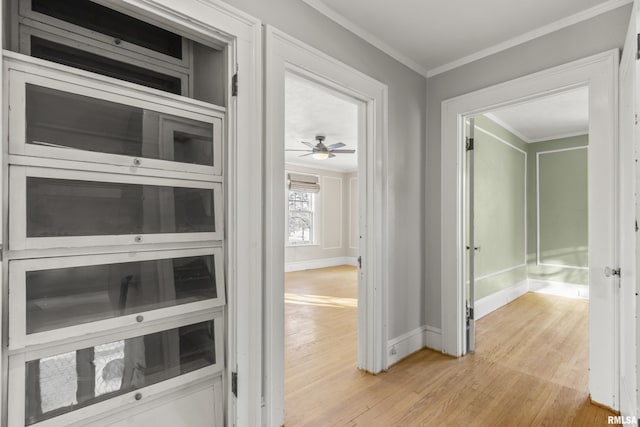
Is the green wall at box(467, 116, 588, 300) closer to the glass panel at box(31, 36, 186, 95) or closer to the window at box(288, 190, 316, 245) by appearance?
the glass panel at box(31, 36, 186, 95)

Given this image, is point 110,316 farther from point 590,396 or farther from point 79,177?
point 590,396

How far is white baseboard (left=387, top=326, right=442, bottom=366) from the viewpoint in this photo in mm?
2697

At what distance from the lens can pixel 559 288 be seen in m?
5.13

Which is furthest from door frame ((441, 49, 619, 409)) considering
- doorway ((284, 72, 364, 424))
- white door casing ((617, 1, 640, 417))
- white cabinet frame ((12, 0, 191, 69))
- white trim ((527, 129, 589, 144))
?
white trim ((527, 129, 589, 144))

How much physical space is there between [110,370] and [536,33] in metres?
3.32

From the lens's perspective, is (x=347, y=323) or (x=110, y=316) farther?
(x=347, y=323)

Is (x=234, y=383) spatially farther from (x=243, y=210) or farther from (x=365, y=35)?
(x=365, y=35)

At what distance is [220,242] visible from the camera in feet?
5.71

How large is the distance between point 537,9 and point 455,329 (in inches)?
96.6

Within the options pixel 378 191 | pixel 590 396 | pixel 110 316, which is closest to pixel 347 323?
pixel 378 191

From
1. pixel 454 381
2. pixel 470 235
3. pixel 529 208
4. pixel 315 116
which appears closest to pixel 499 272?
pixel 529 208

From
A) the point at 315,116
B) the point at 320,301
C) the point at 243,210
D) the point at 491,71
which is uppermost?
the point at 315,116

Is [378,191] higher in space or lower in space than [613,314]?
higher

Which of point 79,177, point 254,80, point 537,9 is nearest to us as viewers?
point 79,177
